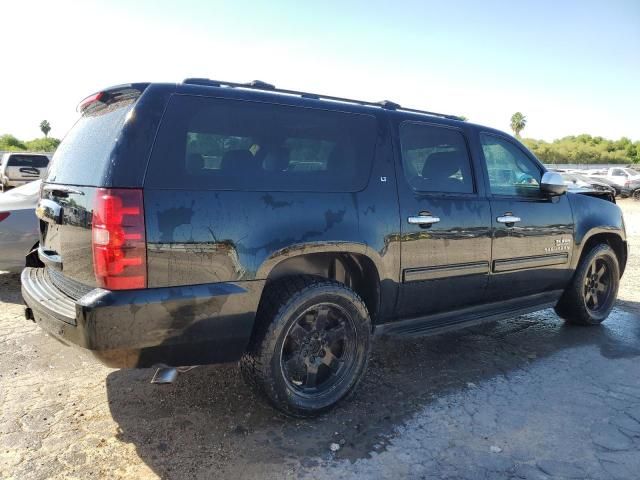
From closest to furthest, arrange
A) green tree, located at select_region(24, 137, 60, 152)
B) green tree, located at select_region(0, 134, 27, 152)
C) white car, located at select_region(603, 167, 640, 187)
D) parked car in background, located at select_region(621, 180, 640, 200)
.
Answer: parked car in background, located at select_region(621, 180, 640, 200), white car, located at select_region(603, 167, 640, 187), green tree, located at select_region(0, 134, 27, 152), green tree, located at select_region(24, 137, 60, 152)

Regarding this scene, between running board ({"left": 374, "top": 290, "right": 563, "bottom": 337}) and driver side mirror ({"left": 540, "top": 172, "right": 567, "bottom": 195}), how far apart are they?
3.13 ft

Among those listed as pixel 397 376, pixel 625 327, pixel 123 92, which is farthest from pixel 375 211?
pixel 625 327

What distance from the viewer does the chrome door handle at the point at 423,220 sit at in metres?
3.46

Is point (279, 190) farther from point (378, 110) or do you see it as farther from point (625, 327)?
point (625, 327)

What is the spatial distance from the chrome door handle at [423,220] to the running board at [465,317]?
2.37ft

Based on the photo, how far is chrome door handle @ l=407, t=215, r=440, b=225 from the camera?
11.3 feet

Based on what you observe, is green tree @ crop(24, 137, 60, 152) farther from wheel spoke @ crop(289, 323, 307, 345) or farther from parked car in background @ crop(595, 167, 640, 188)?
wheel spoke @ crop(289, 323, 307, 345)

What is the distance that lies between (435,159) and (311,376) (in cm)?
185

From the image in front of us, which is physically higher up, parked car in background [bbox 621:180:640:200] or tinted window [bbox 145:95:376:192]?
tinted window [bbox 145:95:376:192]

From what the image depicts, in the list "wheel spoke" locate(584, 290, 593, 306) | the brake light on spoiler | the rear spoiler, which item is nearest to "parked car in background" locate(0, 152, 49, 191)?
the brake light on spoiler

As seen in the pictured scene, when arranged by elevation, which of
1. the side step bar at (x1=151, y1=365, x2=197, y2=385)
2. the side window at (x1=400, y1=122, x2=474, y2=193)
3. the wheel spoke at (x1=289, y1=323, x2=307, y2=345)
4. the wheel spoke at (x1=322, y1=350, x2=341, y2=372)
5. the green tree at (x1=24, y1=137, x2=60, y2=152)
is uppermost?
the green tree at (x1=24, y1=137, x2=60, y2=152)

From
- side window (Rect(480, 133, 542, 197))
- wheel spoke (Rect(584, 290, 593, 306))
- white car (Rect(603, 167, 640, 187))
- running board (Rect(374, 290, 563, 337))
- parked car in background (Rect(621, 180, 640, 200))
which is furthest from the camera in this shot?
white car (Rect(603, 167, 640, 187))

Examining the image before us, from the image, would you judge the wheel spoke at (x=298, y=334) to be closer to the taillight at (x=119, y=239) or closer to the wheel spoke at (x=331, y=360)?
the wheel spoke at (x=331, y=360)

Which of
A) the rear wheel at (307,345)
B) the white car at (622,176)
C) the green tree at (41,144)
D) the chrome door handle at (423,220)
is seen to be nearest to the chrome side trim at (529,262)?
the chrome door handle at (423,220)
